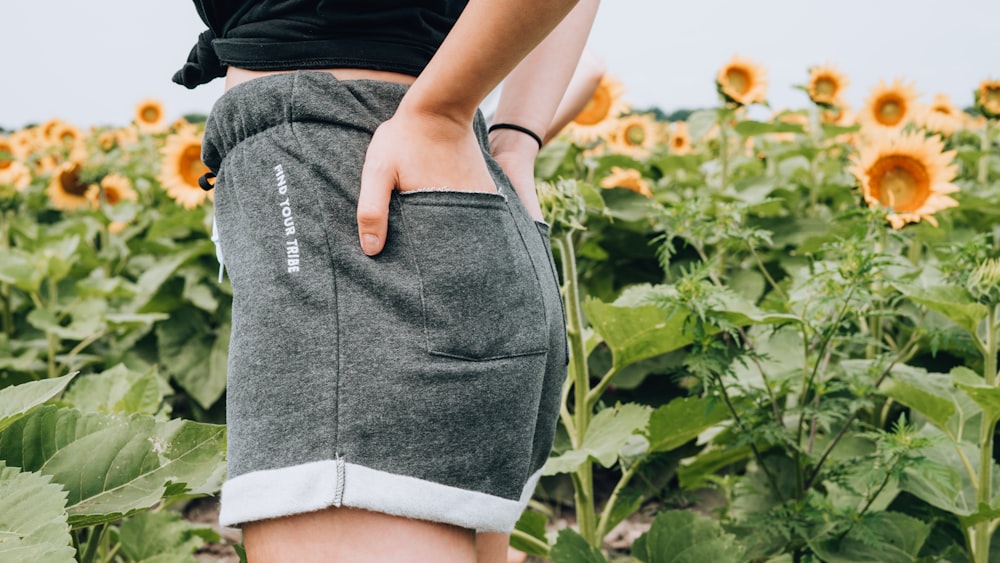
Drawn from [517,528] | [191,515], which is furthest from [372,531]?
[191,515]

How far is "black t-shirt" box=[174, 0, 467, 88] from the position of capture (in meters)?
0.90

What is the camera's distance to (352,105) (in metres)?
0.88

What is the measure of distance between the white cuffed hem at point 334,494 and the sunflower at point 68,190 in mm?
3573

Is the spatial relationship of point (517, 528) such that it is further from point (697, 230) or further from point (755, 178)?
point (755, 178)

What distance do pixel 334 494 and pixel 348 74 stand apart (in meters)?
0.40

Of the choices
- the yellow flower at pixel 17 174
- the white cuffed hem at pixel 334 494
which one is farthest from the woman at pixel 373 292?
the yellow flower at pixel 17 174

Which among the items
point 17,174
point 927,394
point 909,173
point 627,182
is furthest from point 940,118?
point 17,174

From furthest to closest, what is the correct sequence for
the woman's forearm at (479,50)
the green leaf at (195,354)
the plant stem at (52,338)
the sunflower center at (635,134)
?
the sunflower center at (635,134), the green leaf at (195,354), the plant stem at (52,338), the woman's forearm at (479,50)

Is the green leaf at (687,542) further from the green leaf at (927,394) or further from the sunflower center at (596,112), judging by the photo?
the sunflower center at (596,112)

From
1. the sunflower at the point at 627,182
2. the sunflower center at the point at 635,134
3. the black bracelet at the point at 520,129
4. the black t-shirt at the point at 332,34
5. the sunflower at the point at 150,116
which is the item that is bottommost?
the sunflower at the point at 150,116

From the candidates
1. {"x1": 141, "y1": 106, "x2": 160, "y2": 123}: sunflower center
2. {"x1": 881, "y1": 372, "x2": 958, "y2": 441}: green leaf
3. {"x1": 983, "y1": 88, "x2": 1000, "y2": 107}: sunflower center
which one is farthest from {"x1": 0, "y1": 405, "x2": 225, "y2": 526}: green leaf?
{"x1": 141, "y1": 106, "x2": 160, "y2": 123}: sunflower center

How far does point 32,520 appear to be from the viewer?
0.74 metres

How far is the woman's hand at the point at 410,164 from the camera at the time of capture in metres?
0.81

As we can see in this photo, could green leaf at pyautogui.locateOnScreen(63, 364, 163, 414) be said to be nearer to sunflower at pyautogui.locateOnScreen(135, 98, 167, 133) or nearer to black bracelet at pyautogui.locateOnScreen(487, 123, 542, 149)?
black bracelet at pyautogui.locateOnScreen(487, 123, 542, 149)
